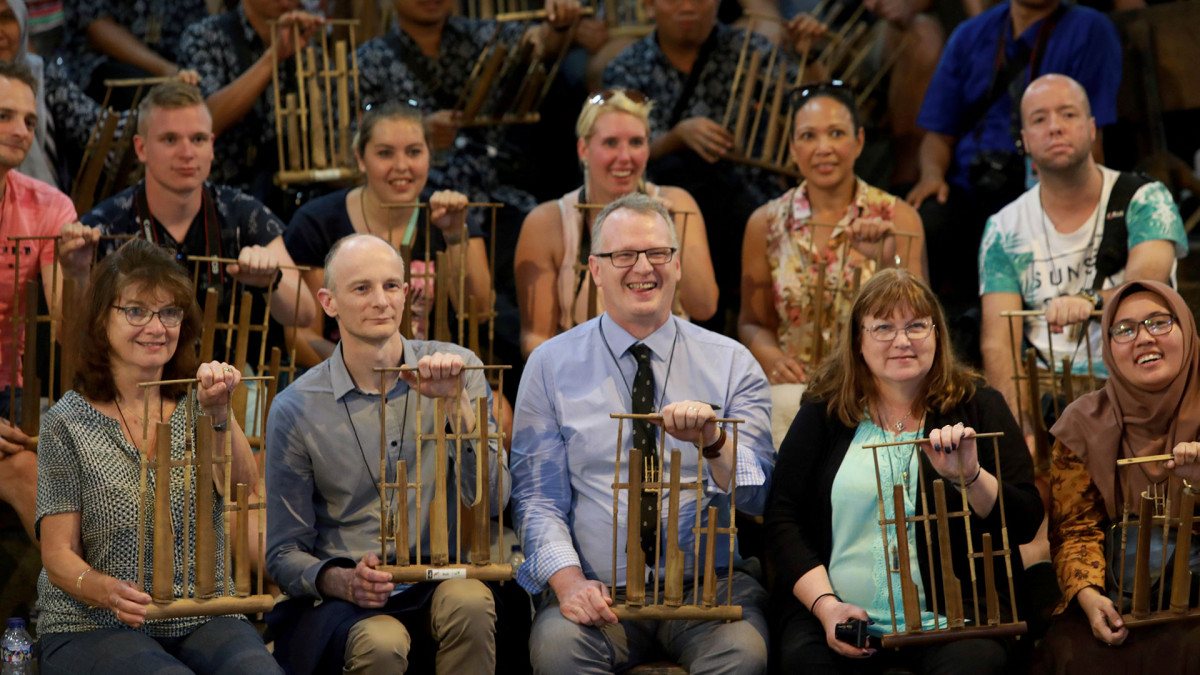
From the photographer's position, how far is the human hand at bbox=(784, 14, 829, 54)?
219 inches

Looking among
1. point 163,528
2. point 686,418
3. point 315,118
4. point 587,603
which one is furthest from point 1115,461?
point 315,118

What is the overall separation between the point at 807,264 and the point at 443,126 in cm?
165

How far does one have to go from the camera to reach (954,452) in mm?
2939

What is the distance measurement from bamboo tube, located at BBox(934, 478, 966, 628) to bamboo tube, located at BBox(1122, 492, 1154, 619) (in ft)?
1.28

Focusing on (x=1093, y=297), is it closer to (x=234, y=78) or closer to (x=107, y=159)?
(x=234, y=78)

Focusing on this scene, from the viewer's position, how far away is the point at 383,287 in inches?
133

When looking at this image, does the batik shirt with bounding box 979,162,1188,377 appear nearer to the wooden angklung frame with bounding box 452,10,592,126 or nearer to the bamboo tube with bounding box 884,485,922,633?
the bamboo tube with bounding box 884,485,922,633

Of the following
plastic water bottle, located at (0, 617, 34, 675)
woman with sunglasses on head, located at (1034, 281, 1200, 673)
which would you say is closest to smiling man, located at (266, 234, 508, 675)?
plastic water bottle, located at (0, 617, 34, 675)

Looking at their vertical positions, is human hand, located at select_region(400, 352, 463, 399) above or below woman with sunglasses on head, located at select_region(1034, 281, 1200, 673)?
above

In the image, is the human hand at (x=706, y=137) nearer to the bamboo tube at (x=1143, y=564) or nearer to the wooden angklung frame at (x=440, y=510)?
the wooden angklung frame at (x=440, y=510)

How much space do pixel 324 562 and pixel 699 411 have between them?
3.21 feet

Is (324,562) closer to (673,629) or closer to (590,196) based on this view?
(673,629)

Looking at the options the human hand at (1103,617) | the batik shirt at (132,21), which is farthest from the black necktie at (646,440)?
the batik shirt at (132,21)

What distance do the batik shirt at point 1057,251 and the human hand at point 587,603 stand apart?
1.79 m
